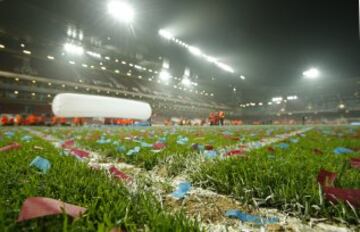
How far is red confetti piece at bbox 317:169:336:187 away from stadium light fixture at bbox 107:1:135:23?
36.3 m

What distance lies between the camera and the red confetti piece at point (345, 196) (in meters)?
0.95

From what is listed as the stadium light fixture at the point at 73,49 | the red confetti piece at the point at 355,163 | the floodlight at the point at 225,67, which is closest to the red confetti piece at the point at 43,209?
the red confetti piece at the point at 355,163

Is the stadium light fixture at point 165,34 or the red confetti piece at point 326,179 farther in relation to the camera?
the stadium light fixture at point 165,34

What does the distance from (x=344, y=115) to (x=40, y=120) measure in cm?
5213

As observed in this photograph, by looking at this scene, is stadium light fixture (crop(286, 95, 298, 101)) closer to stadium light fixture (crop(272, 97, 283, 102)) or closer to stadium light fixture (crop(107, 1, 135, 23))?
stadium light fixture (crop(272, 97, 283, 102))

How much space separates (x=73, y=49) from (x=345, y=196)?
139 ft

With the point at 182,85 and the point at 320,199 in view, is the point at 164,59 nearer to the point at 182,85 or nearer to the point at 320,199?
the point at 182,85

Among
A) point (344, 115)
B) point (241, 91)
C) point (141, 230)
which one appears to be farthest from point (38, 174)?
point (241, 91)

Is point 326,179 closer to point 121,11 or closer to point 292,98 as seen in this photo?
point 121,11

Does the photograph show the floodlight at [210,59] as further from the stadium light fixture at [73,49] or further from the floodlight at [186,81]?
the stadium light fixture at [73,49]

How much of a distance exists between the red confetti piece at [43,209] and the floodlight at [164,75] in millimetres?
52395

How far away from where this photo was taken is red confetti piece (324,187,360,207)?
954mm

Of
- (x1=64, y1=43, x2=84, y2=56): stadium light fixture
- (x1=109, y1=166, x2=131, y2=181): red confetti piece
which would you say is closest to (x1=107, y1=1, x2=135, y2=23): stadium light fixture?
(x1=64, y1=43, x2=84, y2=56): stadium light fixture

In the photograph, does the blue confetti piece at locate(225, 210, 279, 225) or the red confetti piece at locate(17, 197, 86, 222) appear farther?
the blue confetti piece at locate(225, 210, 279, 225)
